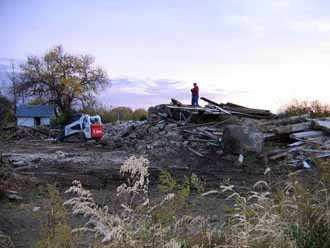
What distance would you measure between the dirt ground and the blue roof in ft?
118

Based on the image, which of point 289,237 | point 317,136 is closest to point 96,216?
point 289,237

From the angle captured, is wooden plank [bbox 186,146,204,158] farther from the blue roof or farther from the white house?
the blue roof

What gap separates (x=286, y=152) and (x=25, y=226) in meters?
10.0

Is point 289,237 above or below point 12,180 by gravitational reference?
above

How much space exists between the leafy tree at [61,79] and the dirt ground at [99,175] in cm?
3716

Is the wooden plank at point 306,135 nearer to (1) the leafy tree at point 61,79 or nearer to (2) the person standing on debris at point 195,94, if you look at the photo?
(2) the person standing on debris at point 195,94

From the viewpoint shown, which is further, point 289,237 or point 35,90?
point 35,90

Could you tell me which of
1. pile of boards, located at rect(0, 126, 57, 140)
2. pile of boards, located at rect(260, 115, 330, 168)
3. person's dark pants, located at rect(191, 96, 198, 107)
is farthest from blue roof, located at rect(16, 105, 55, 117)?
pile of boards, located at rect(260, 115, 330, 168)

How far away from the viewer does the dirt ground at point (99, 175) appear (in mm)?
7020

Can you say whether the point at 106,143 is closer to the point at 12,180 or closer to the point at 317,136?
the point at 317,136

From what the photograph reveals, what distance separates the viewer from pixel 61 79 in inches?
2109

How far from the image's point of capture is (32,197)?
8.83 m

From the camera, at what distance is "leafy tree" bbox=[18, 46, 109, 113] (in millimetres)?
53250

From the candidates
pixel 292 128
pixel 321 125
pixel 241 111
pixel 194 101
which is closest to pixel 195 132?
pixel 292 128
